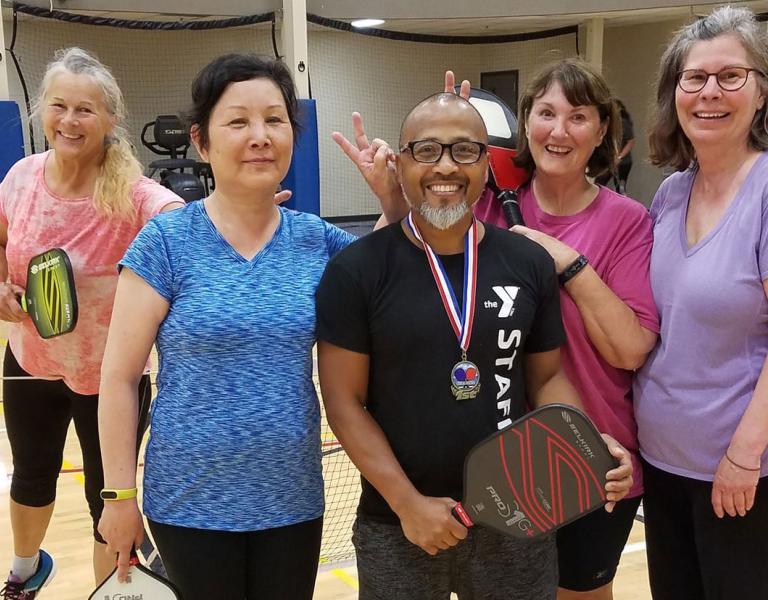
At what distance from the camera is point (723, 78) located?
7.20 ft

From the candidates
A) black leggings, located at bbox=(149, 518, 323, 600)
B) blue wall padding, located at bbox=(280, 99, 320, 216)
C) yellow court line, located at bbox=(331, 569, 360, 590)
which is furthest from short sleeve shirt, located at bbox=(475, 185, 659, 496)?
blue wall padding, located at bbox=(280, 99, 320, 216)

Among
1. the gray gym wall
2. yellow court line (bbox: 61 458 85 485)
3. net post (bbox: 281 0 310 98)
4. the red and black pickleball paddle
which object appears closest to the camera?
the red and black pickleball paddle

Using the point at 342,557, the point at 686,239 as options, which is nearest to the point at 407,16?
the point at 342,557

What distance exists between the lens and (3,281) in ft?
10.2

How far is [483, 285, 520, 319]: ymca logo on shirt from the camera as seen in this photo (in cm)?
201

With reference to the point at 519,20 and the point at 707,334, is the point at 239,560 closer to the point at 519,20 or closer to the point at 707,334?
the point at 707,334

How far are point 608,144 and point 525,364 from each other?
74cm

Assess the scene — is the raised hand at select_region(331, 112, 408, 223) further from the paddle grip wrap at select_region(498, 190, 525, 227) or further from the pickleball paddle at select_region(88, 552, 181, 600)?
the pickleball paddle at select_region(88, 552, 181, 600)

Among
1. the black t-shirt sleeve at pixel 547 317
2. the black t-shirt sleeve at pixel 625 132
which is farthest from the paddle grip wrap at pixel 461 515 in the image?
the black t-shirt sleeve at pixel 625 132

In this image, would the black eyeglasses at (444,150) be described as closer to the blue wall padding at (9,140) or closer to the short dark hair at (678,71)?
the short dark hair at (678,71)

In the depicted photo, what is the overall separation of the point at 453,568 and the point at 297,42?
785 cm

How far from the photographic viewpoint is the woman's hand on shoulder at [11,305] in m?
2.91

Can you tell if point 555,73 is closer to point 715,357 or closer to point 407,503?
point 715,357

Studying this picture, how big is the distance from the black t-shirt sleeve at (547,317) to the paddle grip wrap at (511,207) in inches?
11.6
